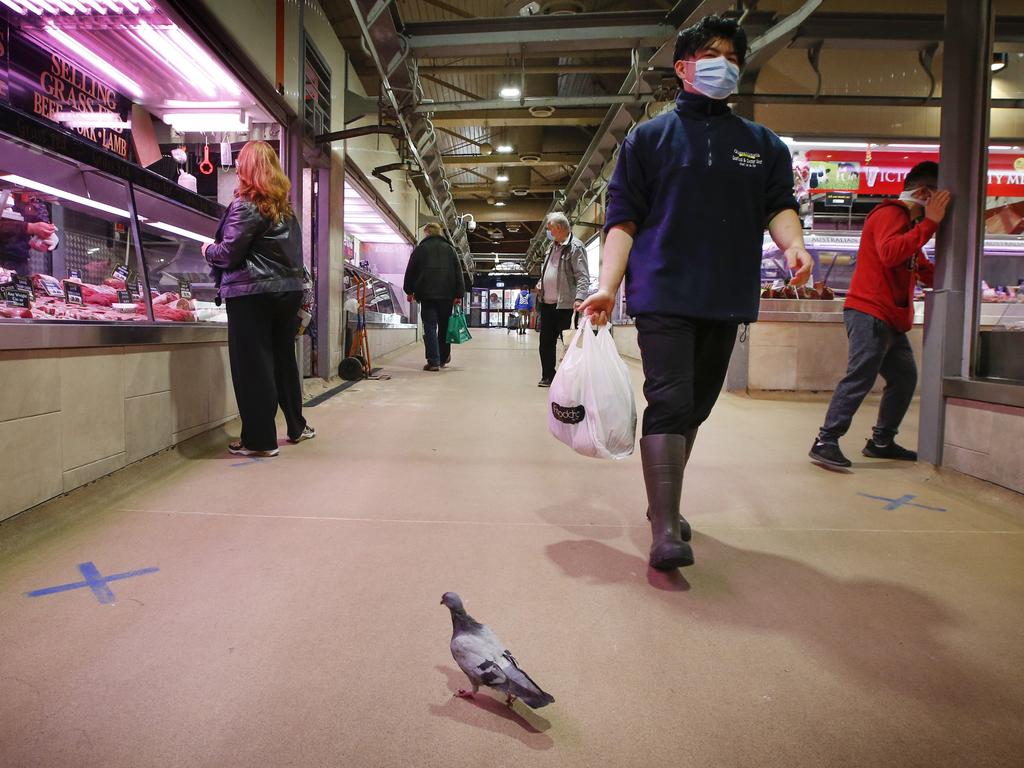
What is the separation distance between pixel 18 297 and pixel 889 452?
4424 mm

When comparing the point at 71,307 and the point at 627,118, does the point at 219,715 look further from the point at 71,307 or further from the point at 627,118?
the point at 627,118

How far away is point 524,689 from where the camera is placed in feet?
3.56

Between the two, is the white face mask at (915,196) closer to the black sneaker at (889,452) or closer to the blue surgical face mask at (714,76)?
the black sneaker at (889,452)

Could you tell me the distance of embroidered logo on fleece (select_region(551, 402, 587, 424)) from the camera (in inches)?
73.2

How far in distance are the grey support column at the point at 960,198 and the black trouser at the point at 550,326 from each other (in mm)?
3509

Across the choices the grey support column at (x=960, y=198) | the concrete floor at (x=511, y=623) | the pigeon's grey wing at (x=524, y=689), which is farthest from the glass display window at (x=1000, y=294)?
the pigeon's grey wing at (x=524, y=689)

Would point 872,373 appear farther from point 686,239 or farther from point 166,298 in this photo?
point 166,298

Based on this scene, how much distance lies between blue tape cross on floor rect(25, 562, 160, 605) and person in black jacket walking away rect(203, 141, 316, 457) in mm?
1402

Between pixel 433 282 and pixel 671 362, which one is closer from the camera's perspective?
pixel 671 362

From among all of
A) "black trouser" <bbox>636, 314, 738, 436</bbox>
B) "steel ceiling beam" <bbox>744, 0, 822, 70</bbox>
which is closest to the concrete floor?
"black trouser" <bbox>636, 314, 738, 436</bbox>

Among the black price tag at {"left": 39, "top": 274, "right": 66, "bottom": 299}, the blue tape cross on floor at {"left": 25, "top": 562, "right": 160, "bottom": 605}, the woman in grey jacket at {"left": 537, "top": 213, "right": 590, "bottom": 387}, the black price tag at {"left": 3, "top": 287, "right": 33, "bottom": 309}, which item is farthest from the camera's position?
the woman in grey jacket at {"left": 537, "top": 213, "right": 590, "bottom": 387}

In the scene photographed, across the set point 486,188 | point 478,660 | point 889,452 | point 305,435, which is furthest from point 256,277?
point 486,188

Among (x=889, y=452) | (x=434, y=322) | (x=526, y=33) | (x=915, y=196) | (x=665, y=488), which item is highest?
(x=526, y=33)

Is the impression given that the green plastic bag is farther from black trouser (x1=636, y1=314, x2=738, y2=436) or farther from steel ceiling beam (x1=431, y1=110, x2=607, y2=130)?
black trouser (x1=636, y1=314, x2=738, y2=436)
